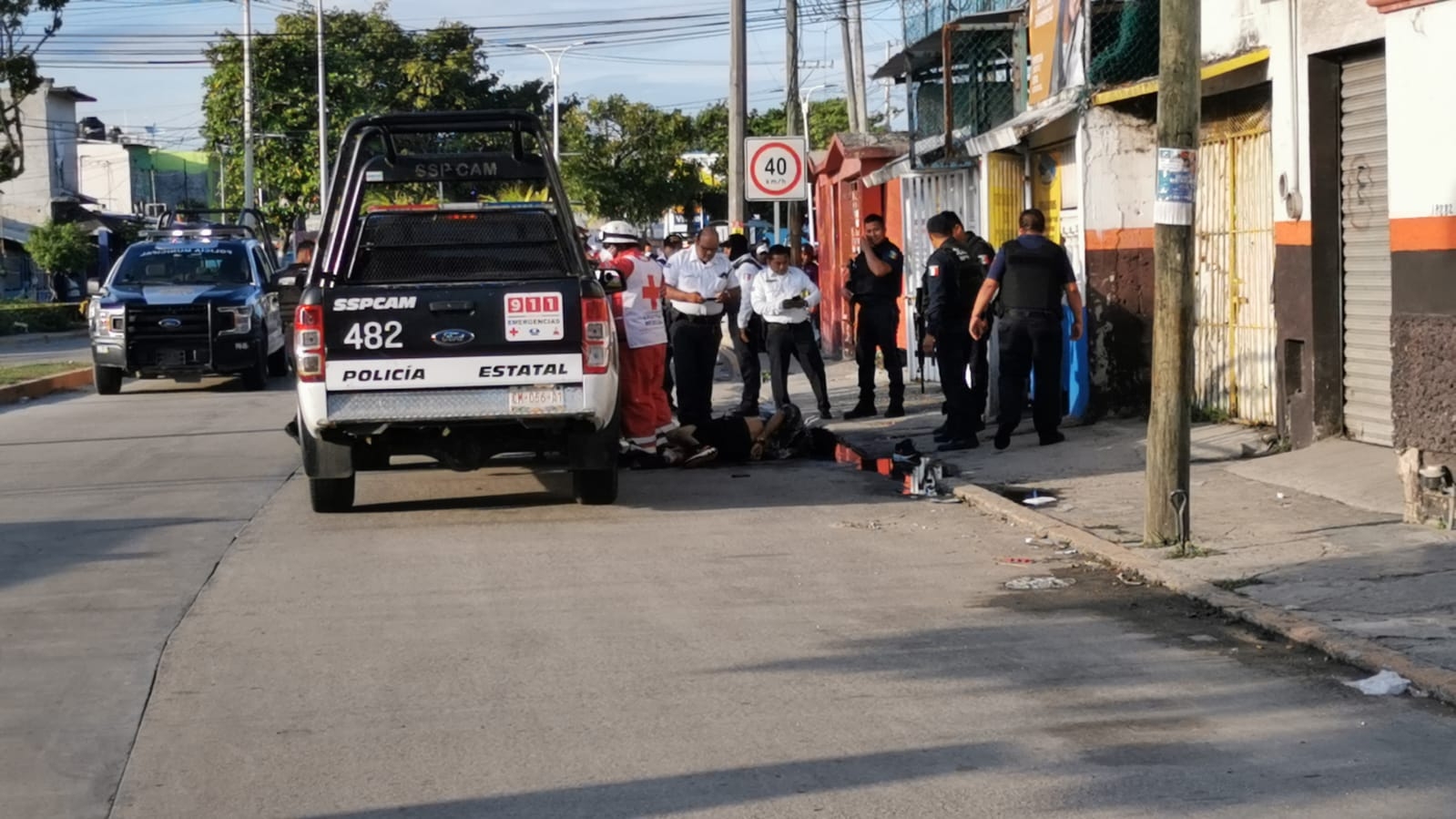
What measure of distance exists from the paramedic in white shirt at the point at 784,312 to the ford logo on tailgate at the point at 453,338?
20.2 ft

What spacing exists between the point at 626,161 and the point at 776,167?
42585 millimetres

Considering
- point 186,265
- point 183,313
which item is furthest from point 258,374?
point 186,265

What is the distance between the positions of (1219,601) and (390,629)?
3.64 m

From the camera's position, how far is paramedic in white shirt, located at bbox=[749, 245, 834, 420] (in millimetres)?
16859

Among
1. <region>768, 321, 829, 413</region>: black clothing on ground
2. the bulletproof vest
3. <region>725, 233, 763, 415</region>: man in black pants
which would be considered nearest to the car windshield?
<region>725, 233, 763, 415</region>: man in black pants

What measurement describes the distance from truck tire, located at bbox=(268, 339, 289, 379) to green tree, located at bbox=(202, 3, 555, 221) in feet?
102

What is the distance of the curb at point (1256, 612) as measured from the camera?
652 centimetres

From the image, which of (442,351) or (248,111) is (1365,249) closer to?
(442,351)

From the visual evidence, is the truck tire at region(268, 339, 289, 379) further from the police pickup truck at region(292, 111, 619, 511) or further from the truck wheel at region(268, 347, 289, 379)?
the police pickup truck at region(292, 111, 619, 511)

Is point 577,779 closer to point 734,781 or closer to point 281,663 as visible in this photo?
point 734,781

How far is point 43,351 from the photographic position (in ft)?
113

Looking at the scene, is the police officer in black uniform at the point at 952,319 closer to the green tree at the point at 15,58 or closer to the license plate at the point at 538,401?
the license plate at the point at 538,401

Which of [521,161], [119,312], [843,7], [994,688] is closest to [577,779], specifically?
[994,688]

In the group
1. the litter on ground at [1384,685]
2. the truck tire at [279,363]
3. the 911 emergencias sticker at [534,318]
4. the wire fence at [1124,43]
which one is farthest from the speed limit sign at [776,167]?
the litter on ground at [1384,685]
